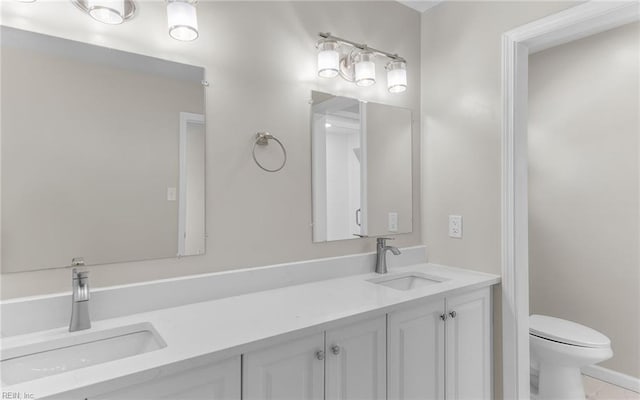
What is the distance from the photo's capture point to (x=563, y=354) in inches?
80.4

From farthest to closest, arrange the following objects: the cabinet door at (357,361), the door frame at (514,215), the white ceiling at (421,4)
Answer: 1. the white ceiling at (421,4)
2. the door frame at (514,215)
3. the cabinet door at (357,361)

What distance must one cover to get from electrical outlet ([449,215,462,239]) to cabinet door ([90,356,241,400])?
4.83 feet

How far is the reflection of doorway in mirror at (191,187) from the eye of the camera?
1406 millimetres

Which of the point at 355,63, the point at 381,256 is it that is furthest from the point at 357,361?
the point at 355,63

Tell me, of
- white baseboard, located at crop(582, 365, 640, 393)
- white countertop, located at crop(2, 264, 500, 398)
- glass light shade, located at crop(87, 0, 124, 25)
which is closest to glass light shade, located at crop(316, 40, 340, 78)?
glass light shade, located at crop(87, 0, 124, 25)

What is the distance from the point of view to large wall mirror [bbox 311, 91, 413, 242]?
71.7 inches

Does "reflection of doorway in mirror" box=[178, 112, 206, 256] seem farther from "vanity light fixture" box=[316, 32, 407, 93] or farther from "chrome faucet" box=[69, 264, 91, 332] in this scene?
"vanity light fixture" box=[316, 32, 407, 93]

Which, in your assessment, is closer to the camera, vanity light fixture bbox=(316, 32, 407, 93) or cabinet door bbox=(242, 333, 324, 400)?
cabinet door bbox=(242, 333, 324, 400)

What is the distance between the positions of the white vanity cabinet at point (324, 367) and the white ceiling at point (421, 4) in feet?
6.07

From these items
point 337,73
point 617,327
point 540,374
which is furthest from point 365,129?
point 617,327

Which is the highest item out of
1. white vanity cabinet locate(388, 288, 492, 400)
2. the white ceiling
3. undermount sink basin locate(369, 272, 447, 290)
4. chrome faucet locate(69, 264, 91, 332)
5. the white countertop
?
the white ceiling

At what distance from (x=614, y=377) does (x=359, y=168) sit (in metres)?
2.35

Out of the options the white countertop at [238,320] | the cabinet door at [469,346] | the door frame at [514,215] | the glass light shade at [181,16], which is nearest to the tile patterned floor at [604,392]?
the door frame at [514,215]

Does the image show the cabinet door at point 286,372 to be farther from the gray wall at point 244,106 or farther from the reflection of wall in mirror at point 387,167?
the reflection of wall in mirror at point 387,167
